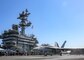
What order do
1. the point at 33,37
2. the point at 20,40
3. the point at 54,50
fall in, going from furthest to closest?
the point at 33,37 → the point at 20,40 → the point at 54,50

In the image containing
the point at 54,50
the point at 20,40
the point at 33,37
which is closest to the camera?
the point at 54,50

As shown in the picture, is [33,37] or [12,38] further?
[33,37]

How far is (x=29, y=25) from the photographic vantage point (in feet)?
465

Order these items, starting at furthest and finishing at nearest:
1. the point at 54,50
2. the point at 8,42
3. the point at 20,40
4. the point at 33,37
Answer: the point at 33,37 < the point at 20,40 < the point at 8,42 < the point at 54,50

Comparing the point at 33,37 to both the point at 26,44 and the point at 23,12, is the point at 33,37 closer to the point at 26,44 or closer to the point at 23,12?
the point at 26,44

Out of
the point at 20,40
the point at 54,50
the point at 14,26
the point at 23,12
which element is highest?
the point at 23,12

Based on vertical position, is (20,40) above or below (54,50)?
above

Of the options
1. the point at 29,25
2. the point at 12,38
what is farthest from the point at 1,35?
the point at 29,25

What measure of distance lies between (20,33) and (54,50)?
3502 cm

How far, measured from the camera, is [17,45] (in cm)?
13150

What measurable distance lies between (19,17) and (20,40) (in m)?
16.4

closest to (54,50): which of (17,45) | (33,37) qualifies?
(17,45)

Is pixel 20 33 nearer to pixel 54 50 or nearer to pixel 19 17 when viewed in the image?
pixel 19 17

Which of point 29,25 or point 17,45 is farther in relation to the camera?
point 29,25
